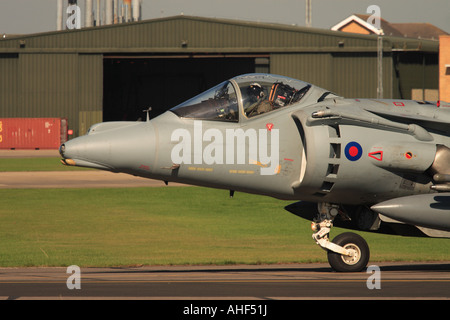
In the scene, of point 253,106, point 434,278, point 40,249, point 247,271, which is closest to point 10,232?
point 40,249

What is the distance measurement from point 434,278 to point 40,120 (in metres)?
59.3

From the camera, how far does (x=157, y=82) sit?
277ft

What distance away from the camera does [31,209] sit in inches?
1026

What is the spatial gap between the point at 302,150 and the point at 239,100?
54.7 inches

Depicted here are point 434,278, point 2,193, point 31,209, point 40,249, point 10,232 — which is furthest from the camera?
point 2,193

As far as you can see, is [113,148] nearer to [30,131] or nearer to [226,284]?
[226,284]

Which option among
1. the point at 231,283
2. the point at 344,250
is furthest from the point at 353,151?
the point at 231,283

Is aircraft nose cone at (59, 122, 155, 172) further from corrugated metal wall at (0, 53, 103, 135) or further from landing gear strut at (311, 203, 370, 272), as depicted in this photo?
corrugated metal wall at (0, 53, 103, 135)

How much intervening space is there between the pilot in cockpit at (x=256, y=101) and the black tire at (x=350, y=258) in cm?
271

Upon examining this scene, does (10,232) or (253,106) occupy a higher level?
(253,106)

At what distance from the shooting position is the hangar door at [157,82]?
8056 cm

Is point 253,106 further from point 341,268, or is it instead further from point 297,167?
point 341,268

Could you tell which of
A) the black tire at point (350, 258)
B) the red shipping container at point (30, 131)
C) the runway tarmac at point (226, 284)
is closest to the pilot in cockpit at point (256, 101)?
the black tire at point (350, 258)

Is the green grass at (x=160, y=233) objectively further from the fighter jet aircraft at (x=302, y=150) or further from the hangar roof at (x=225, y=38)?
the hangar roof at (x=225, y=38)
